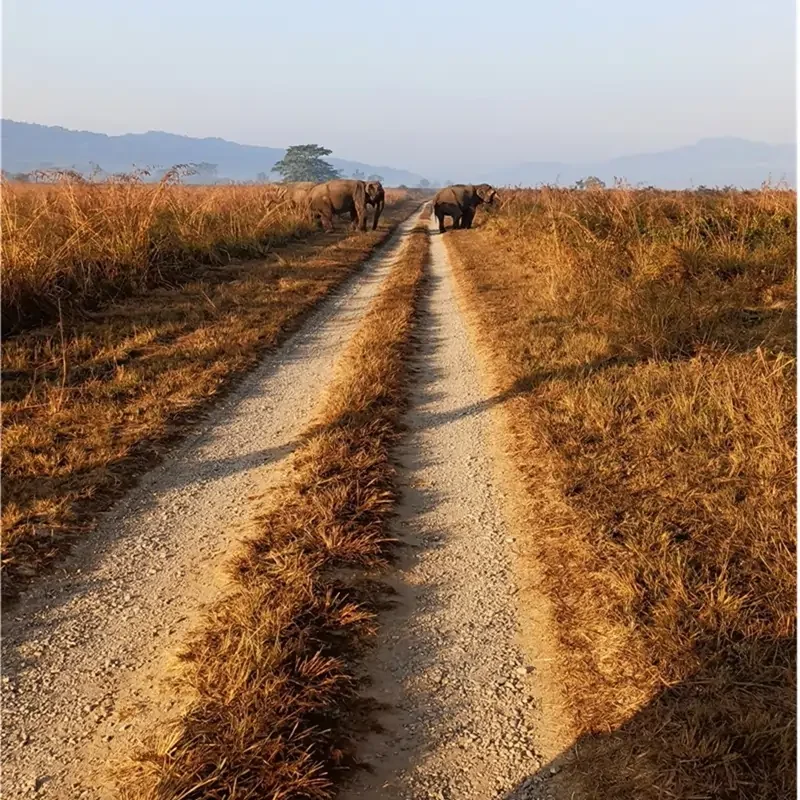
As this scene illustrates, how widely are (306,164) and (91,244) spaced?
114m

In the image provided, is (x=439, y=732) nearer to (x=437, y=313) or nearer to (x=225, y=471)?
(x=225, y=471)

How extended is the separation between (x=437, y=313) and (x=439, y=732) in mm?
7152

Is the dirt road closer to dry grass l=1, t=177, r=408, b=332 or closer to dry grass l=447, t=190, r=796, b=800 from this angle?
dry grass l=447, t=190, r=796, b=800

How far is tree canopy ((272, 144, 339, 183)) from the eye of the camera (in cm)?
11275

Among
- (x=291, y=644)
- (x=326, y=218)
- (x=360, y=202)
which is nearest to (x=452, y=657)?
(x=291, y=644)

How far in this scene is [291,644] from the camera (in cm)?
236

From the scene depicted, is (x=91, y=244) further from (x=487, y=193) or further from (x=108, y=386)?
(x=487, y=193)

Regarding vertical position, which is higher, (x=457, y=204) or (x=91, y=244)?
(x=457, y=204)

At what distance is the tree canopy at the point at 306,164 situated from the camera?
112750 millimetres

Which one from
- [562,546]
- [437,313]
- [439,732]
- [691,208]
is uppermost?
[691,208]

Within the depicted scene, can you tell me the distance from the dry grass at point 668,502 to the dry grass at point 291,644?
0.83 metres

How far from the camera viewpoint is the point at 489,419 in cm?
498

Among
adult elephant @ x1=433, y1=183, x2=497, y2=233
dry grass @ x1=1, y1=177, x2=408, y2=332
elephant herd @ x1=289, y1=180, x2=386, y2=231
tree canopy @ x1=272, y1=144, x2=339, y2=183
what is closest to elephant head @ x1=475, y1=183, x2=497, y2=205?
adult elephant @ x1=433, y1=183, x2=497, y2=233

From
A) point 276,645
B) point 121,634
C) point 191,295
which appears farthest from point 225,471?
point 191,295
